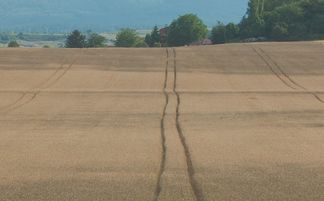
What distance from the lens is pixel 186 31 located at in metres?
102

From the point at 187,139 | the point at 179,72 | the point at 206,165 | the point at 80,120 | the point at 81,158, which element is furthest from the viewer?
the point at 179,72

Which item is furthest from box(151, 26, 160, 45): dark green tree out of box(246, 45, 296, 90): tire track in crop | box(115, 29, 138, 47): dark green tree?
box(246, 45, 296, 90): tire track in crop

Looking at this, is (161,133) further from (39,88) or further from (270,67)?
(270,67)

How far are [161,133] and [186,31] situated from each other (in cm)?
8845

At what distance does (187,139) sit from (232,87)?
51.8 feet

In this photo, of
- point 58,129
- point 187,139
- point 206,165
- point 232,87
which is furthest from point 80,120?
point 232,87

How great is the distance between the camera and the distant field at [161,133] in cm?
836

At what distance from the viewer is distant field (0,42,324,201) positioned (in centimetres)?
836

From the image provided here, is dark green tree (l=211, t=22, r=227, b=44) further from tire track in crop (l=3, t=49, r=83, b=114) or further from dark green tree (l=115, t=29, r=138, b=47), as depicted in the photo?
dark green tree (l=115, t=29, r=138, b=47)

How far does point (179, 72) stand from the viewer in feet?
113

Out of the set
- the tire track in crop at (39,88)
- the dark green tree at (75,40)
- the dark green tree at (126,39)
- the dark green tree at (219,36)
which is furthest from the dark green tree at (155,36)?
the tire track in crop at (39,88)

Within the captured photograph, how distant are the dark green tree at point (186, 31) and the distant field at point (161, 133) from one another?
196ft

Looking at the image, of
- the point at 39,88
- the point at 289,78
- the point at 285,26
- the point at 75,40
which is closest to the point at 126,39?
the point at 75,40

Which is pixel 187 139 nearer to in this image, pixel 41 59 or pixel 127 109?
pixel 127 109
